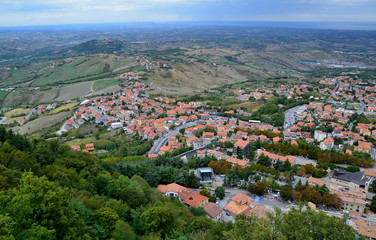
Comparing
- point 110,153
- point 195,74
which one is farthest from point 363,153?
point 195,74

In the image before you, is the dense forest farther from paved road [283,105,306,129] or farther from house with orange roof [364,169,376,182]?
paved road [283,105,306,129]

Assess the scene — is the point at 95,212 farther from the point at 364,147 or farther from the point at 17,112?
the point at 17,112

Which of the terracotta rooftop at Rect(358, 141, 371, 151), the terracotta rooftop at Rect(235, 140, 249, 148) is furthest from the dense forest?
the terracotta rooftop at Rect(358, 141, 371, 151)

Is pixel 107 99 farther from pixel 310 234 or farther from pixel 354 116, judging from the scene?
pixel 310 234

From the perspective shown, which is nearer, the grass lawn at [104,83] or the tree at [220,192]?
the tree at [220,192]

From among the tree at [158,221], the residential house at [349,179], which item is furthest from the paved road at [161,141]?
the tree at [158,221]

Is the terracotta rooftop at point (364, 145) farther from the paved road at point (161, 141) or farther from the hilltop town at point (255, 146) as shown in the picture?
the paved road at point (161, 141)
